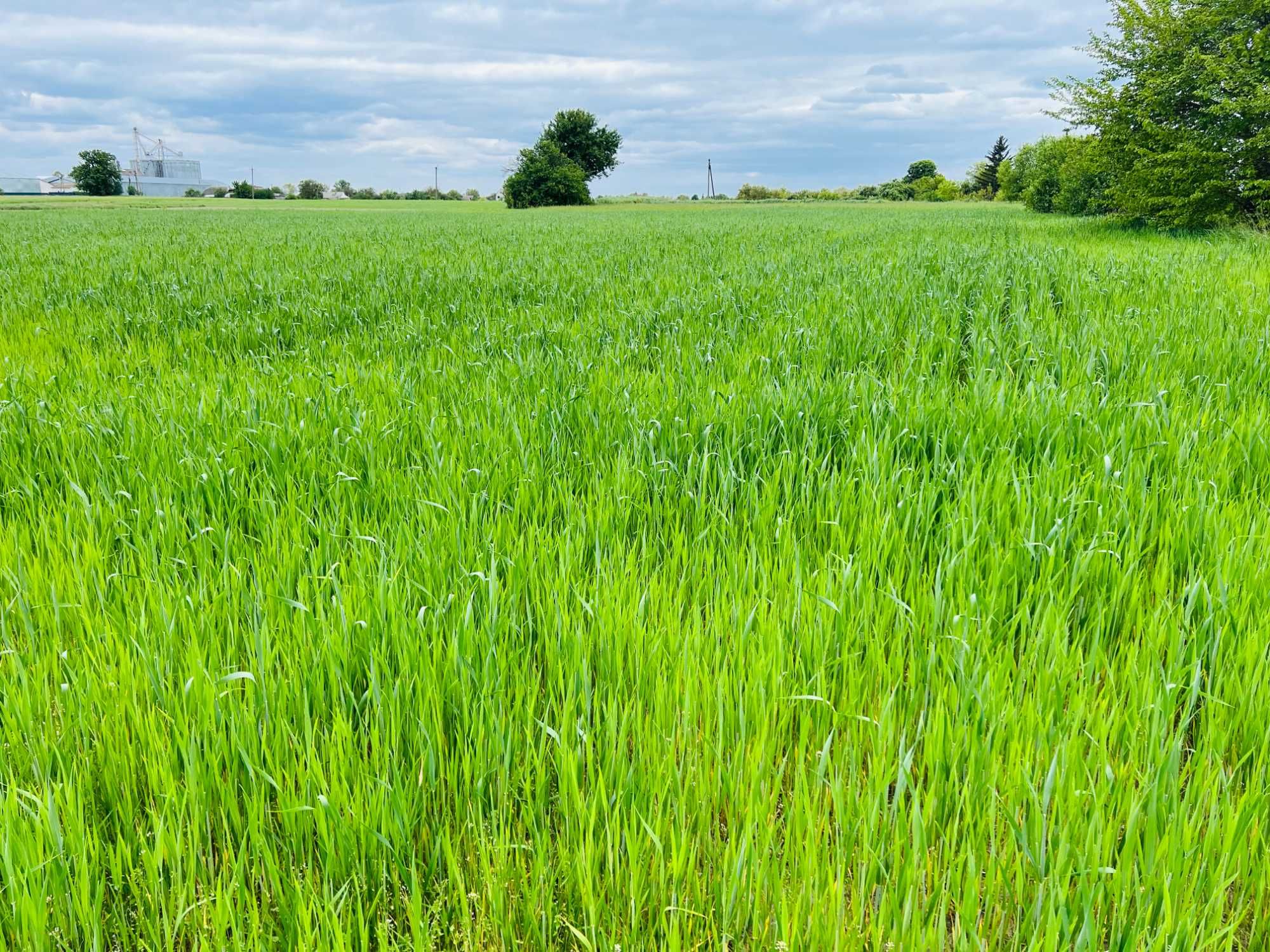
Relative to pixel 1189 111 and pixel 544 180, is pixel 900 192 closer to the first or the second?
pixel 544 180

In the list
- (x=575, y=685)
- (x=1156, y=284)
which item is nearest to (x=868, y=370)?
(x=575, y=685)

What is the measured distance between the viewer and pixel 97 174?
91375 mm

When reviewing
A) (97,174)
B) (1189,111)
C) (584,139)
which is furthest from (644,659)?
(97,174)

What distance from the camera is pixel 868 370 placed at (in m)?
4.30

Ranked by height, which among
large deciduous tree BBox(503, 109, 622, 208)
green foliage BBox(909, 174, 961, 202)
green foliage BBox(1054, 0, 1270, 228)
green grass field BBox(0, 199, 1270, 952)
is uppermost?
green foliage BBox(909, 174, 961, 202)

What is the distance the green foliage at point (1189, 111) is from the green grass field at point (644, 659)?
1480 centimetres

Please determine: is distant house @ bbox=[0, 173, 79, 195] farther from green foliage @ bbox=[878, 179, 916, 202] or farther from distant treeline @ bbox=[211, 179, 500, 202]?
green foliage @ bbox=[878, 179, 916, 202]

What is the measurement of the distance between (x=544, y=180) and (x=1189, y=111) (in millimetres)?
52579

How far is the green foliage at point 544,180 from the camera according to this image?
61.5 m

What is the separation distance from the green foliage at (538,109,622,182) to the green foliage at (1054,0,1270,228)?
6356cm

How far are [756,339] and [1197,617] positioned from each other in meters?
3.55

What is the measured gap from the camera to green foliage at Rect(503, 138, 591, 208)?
202 feet

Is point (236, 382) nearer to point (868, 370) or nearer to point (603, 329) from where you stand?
Result: point (603, 329)

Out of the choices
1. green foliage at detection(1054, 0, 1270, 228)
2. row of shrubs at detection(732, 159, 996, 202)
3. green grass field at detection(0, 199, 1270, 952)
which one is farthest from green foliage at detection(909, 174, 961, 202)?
green grass field at detection(0, 199, 1270, 952)
